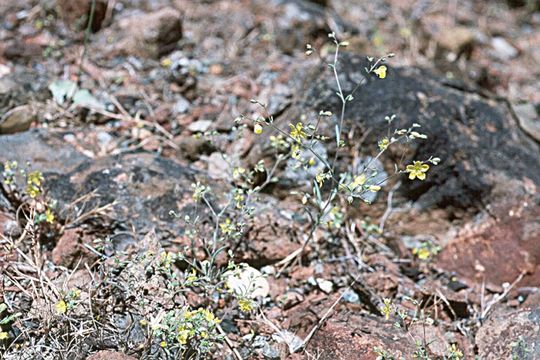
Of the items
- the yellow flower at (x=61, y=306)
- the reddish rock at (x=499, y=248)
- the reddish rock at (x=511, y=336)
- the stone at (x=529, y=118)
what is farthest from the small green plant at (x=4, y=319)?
Result: the stone at (x=529, y=118)

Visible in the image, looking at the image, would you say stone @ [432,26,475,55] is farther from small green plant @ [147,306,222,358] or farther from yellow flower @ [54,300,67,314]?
yellow flower @ [54,300,67,314]

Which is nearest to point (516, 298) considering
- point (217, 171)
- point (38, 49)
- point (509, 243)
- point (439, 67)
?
point (509, 243)

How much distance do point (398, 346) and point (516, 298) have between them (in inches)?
30.0

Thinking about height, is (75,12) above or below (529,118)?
above

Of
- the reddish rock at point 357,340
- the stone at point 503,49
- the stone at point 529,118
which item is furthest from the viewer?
the stone at point 503,49

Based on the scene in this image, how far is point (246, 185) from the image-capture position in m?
2.74

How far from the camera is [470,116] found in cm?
331

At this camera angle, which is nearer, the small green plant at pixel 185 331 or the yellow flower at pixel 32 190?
the small green plant at pixel 185 331

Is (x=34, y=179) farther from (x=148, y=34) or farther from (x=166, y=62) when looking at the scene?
(x=148, y=34)

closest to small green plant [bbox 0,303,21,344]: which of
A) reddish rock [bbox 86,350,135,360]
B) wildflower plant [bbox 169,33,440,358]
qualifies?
reddish rock [bbox 86,350,135,360]

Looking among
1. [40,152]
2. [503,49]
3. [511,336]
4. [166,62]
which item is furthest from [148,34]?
[503,49]

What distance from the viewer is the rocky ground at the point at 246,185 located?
2334 millimetres

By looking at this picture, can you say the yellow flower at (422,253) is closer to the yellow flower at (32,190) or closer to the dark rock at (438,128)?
the dark rock at (438,128)

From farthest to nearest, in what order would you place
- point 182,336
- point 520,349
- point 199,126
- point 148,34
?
point 148,34
point 199,126
point 520,349
point 182,336
